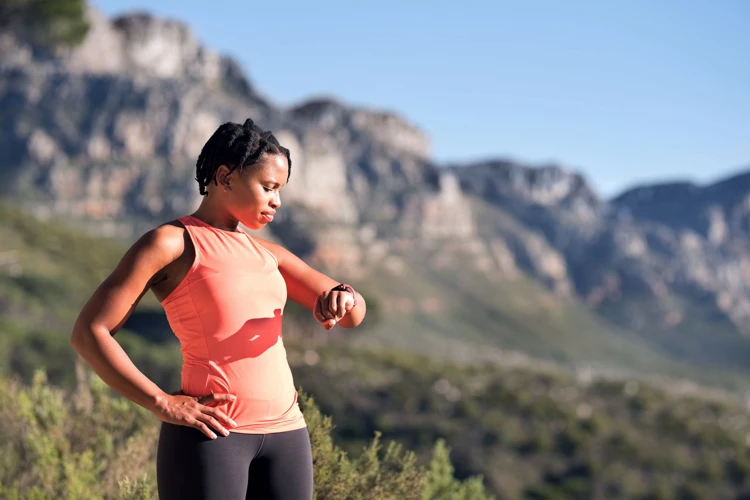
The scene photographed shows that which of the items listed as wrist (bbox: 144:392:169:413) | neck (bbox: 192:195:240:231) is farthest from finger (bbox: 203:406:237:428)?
neck (bbox: 192:195:240:231)

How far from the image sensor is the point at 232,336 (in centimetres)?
317

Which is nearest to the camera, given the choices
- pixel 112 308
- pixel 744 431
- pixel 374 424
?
pixel 112 308

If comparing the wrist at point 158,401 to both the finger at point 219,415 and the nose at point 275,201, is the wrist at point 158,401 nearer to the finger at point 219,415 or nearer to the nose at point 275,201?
the finger at point 219,415

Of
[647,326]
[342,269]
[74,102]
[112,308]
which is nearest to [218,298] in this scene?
[112,308]

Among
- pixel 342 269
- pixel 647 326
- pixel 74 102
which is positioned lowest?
pixel 647 326

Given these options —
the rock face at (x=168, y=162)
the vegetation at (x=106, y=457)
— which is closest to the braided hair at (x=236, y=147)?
the vegetation at (x=106, y=457)

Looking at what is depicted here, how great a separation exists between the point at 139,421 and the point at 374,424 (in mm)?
35058

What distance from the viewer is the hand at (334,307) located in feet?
10.9

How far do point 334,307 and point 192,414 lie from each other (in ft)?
2.02

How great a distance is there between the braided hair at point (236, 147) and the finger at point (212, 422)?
88 cm

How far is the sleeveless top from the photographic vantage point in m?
3.15

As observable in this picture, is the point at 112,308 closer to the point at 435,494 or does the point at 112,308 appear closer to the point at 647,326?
the point at 435,494

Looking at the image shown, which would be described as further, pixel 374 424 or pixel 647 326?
pixel 647 326

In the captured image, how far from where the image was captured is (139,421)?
6.25m
